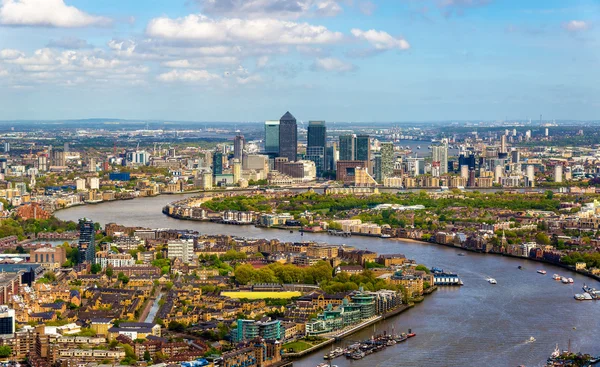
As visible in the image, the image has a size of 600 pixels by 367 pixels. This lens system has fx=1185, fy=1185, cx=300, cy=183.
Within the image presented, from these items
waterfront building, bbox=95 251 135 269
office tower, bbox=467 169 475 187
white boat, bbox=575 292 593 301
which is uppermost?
white boat, bbox=575 292 593 301

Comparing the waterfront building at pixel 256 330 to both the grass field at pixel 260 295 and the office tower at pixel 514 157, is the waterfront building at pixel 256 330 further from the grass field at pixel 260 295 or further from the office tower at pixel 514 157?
the office tower at pixel 514 157

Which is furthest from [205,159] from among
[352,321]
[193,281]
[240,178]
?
[352,321]

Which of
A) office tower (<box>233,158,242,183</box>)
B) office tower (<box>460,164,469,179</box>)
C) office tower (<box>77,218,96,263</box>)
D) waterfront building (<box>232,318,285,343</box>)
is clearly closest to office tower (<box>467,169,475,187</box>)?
office tower (<box>460,164,469,179</box>)

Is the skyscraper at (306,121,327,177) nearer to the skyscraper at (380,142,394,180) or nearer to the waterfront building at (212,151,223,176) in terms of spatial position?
the skyscraper at (380,142,394,180)

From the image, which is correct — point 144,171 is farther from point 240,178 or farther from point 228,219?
point 228,219

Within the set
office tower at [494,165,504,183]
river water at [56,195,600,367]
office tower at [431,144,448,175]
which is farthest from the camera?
office tower at [431,144,448,175]

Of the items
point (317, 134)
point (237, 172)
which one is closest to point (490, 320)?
point (237, 172)

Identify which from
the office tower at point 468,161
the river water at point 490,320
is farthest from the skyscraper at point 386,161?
the river water at point 490,320
